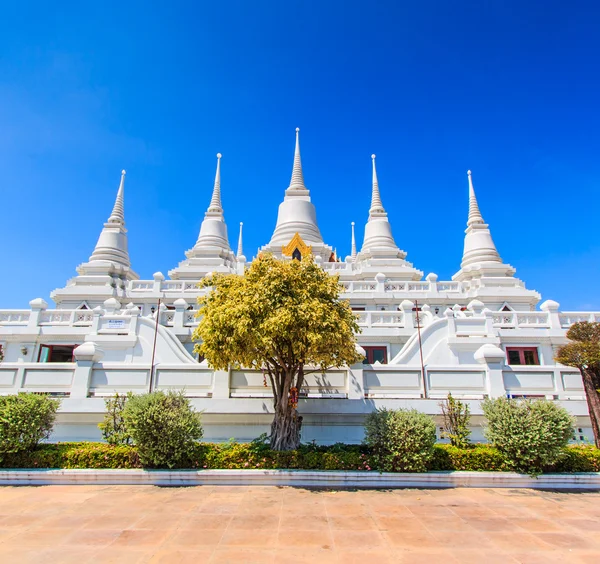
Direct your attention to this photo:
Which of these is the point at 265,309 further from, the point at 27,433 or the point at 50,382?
the point at 50,382

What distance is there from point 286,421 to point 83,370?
7.03 metres

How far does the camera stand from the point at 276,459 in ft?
36.3

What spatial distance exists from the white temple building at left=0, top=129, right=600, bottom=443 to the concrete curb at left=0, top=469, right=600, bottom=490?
2.78m

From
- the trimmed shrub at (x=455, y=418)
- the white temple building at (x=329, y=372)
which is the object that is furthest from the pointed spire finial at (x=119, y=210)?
the trimmed shrub at (x=455, y=418)

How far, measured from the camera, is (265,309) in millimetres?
11438

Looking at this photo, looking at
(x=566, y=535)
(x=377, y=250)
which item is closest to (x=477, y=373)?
(x=566, y=535)

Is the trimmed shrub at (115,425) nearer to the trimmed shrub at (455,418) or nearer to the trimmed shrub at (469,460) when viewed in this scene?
the trimmed shrub at (469,460)

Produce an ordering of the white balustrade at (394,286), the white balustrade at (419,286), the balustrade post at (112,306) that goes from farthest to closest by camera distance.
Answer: the white balustrade at (419,286)
the white balustrade at (394,286)
the balustrade post at (112,306)

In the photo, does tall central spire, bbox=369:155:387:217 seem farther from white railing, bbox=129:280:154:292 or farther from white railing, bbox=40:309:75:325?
white railing, bbox=40:309:75:325

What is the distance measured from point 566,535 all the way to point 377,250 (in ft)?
88.9

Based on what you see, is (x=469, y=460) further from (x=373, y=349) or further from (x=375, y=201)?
(x=375, y=201)

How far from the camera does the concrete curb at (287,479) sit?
10.6m

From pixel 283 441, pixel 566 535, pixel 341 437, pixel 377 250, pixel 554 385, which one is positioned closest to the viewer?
pixel 566 535

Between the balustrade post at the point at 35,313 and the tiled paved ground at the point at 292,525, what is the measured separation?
12870mm
